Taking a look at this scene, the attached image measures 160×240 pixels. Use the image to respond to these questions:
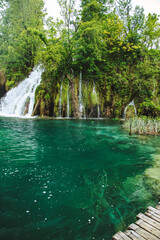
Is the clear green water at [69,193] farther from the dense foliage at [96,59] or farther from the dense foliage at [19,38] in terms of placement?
the dense foliage at [19,38]

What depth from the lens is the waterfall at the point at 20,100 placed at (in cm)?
1853

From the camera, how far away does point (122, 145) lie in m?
7.97

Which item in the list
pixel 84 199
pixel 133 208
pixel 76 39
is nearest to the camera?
pixel 133 208

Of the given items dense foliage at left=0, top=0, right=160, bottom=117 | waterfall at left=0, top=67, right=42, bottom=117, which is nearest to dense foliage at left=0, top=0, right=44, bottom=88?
dense foliage at left=0, top=0, right=160, bottom=117

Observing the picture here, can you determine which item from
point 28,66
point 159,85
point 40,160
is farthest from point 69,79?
point 40,160

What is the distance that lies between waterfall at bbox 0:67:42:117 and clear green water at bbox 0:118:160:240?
12.7 meters

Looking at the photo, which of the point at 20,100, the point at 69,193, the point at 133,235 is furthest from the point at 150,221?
the point at 20,100

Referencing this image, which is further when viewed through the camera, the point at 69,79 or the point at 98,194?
the point at 69,79

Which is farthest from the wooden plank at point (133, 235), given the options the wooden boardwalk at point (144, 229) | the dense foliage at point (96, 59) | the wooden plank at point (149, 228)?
the dense foliage at point (96, 59)

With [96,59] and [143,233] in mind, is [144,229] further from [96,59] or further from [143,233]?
[96,59]

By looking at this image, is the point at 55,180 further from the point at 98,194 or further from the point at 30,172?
the point at 98,194

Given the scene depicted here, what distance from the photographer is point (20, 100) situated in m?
19.2

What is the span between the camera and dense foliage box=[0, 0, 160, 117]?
756 inches

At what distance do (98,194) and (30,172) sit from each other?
223cm
